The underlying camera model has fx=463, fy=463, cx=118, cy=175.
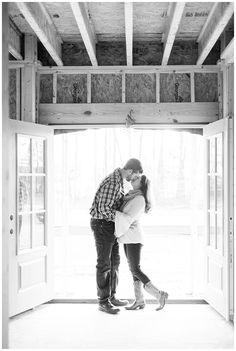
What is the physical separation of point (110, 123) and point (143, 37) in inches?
41.5

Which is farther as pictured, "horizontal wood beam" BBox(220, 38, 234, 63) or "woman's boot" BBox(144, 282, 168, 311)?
"woman's boot" BBox(144, 282, 168, 311)

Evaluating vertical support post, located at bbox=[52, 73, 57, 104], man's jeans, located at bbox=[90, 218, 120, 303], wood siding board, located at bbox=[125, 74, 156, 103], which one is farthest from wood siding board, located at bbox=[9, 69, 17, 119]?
man's jeans, located at bbox=[90, 218, 120, 303]

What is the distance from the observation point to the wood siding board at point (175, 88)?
5441mm

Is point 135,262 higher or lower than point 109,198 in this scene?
lower

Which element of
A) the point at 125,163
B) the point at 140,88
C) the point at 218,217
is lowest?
the point at 218,217

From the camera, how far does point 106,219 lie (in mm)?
4871

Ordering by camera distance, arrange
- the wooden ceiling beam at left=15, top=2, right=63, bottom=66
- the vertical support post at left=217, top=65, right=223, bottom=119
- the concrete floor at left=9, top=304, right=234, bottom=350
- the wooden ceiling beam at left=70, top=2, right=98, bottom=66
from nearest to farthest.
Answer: the wooden ceiling beam at left=70, top=2, right=98, bottom=66
the wooden ceiling beam at left=15, top=2, right=63, bottom=66
the concrete floor at left=9, top=304, right=234, bottom=350
the vertical support post at left=217, top=65, right=223, bottom=119

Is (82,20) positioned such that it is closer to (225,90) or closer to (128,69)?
(128,69)

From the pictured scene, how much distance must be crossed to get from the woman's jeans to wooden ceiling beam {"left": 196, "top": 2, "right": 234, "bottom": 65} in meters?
2.17

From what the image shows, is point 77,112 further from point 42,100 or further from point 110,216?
point 110,216

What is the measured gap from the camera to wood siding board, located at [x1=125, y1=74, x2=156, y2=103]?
5449 mm

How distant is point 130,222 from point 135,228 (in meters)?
0.13

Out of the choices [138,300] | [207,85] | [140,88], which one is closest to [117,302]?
[138,300]

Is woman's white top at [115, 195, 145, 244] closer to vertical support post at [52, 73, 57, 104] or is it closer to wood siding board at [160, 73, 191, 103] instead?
wood siding board at [160, 73, 191, 103]
